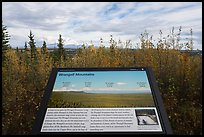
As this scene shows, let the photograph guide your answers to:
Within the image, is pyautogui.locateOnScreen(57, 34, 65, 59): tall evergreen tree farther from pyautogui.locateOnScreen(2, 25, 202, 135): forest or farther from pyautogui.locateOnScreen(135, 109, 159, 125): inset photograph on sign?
pyautogui.locateOnScreen(135, 109, 159, 125): inset photograph on sign

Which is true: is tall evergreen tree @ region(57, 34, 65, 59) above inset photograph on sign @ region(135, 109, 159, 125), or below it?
above

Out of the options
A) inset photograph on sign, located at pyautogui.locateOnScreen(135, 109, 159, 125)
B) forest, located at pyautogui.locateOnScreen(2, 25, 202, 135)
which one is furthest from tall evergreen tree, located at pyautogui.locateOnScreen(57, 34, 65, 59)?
inset photograph on sign, located at pyautogui.locateOnScreen(135, 109, 159, 125)

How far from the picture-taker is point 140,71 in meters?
1.97

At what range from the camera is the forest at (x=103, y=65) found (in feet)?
8.50

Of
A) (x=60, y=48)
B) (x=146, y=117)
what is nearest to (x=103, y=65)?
(x=60, y=48)

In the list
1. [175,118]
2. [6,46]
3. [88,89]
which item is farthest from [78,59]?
[175,118]

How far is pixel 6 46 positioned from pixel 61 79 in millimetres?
989

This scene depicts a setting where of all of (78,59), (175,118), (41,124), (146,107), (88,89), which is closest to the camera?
→ (41,124)

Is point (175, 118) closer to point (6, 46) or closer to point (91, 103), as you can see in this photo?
point (91, 103)

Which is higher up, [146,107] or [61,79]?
[61,79]

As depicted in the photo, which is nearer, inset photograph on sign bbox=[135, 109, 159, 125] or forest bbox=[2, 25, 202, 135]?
inset photograph on sign bbox=[135, 109, 159, 125]

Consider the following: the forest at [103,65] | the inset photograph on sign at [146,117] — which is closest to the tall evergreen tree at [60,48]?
the forest at [103,65]

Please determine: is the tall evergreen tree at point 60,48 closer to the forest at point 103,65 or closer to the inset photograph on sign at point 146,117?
the forest at point 103,65

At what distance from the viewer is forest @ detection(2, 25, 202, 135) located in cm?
259
